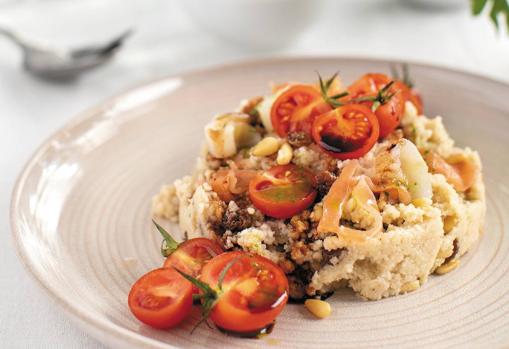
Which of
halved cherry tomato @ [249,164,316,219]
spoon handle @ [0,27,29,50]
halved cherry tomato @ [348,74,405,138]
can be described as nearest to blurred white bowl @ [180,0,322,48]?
spoon handle @ [0,27,29,50]

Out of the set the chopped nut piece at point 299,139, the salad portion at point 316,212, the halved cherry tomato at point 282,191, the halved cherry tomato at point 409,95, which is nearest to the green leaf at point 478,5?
the halved cherry tomato at point 409,95

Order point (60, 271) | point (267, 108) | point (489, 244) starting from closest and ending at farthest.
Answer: point (60, 271) < point (489, 244) < point (267, 108)

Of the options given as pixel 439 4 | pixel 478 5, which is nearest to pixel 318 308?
pixel 478 5

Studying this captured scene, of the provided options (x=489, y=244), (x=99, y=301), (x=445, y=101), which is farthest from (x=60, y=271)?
(x=445, y=101)

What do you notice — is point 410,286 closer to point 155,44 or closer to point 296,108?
point 296,108

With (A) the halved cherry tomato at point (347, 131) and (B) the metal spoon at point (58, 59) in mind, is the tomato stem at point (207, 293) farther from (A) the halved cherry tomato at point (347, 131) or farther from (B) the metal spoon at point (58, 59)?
(B) the metal spoon at point (58, 59)

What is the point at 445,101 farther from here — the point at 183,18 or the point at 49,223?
the point at 183,18

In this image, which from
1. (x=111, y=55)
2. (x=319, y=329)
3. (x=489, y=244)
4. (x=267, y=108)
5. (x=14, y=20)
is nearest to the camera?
(x=319, y=329)
